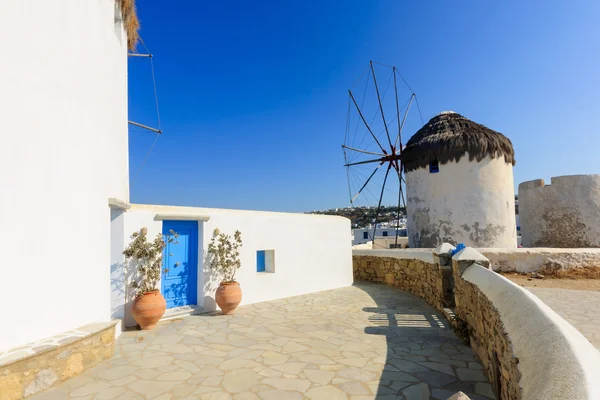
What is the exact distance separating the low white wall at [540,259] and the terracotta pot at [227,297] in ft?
22.1

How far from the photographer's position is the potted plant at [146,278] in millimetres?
5629

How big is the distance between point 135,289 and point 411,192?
1117 cm

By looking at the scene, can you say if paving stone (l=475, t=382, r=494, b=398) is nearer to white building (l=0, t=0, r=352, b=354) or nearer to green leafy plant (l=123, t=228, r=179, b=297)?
white building (l=0, t=0, r=352, b=354)

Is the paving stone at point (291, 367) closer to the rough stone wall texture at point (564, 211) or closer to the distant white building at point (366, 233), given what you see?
the rough stone wall texture at point (564, 211)

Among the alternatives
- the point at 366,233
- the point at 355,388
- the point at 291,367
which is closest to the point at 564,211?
the point at 355,388

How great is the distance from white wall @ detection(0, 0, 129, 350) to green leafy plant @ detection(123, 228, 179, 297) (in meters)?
0.82

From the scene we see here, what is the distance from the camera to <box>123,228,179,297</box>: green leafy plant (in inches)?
230

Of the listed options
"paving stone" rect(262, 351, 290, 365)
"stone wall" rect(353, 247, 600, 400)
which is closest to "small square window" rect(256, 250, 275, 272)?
"stone wall" rect(353, 247, 600, 400)

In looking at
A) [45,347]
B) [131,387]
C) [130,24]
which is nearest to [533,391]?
[131,387]

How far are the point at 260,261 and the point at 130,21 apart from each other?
620 centimetres

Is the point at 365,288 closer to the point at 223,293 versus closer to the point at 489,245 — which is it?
the point at 223,293

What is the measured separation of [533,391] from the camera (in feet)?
5.12

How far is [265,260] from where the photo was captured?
28.5 feet

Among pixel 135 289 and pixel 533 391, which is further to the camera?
pixel 135 289
